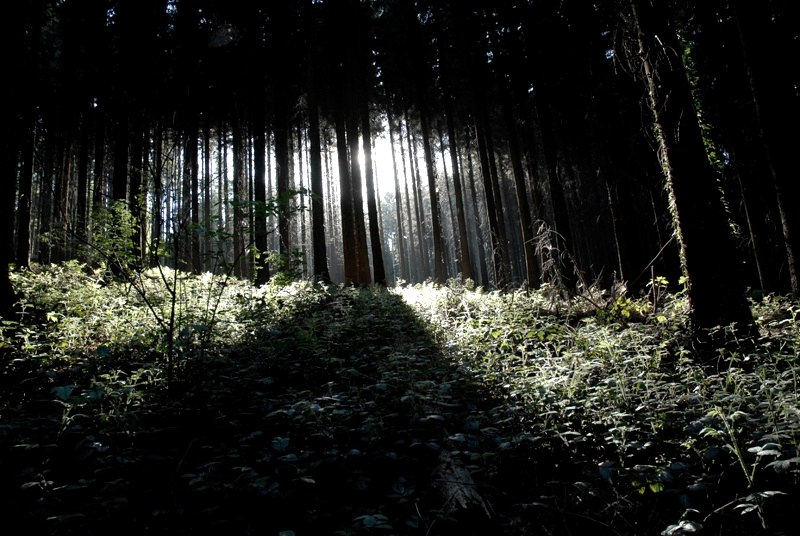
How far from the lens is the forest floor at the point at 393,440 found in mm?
2094

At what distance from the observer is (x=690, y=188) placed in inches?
172

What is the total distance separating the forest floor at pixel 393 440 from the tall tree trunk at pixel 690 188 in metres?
0.46

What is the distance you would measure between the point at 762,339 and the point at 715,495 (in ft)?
10.0

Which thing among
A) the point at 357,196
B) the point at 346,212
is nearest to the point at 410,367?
the point at 346,212

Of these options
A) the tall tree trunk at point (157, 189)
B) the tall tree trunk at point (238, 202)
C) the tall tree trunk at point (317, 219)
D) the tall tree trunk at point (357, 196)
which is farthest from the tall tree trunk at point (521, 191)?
the tall tree trunk at point (157, 189)

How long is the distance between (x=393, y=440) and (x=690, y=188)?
4.24 m

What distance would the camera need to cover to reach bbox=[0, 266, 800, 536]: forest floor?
2094mm

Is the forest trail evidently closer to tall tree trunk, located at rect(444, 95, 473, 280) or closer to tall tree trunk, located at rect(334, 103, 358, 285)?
tall tree trunk, located at rect(334, 103, 358, 285)

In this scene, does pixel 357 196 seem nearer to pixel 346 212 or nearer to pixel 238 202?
pixel 346 212

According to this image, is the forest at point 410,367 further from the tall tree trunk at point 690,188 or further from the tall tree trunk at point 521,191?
the tall tree trunk at point 521,191

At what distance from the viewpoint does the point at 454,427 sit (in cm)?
327

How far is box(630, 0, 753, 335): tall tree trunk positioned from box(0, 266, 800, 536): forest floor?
0.46 m

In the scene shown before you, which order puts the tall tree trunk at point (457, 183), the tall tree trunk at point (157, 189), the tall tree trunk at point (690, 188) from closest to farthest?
the tall tree trunk at point (157, 189) → the tall tree trunk at point (690, 188) → the tall tree trunk at point (457, 183)

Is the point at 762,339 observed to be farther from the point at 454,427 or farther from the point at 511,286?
the point at 511,286
